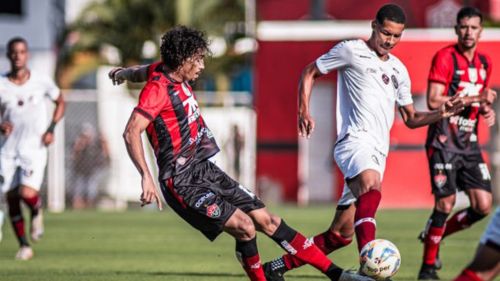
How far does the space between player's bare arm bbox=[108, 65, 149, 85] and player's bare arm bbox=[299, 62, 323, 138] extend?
128 centimetres

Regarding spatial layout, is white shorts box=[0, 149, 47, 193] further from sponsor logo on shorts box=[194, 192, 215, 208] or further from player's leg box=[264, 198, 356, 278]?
sponsor logo on shorts box=[194, 192, 215, 208]

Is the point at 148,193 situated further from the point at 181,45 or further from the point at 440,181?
the point at 440,181

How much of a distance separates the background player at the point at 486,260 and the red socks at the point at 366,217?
2.53m

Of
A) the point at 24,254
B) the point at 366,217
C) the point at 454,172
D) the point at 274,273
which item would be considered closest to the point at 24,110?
the point at 24,254

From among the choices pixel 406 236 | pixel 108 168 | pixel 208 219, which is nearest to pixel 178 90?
pixel 208 219

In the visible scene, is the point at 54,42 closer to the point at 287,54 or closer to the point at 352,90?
the point at 287,54

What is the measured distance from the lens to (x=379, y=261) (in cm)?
938

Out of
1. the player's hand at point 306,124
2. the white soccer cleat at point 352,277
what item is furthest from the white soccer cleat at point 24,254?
the white soccer cleat at point 352,277

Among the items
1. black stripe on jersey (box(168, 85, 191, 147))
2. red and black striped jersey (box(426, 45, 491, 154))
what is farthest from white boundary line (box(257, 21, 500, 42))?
black stripe on jersey (box(168, 85, 191, 147))

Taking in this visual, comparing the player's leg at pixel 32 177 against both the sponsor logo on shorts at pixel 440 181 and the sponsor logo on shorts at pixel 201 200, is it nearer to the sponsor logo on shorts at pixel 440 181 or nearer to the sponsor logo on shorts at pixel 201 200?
the sponsor logo on shorts at pixel 440 181

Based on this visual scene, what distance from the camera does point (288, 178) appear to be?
101 ft

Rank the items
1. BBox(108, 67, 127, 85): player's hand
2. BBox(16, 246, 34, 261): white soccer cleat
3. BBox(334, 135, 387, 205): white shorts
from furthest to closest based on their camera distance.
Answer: BBox(16, 246, 34, 261): white soccer cleat < BBox(108, 67, 127, 85): player's hand < BBox(334, 135, 387, 205): white shorts

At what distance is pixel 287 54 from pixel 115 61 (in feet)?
34.1

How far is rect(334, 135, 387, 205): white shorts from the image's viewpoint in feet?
32.8
